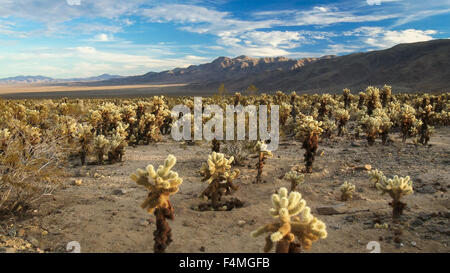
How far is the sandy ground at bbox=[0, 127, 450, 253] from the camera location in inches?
199

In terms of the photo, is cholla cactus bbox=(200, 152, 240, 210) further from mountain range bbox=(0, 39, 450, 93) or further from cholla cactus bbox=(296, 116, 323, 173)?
mountain range bbox=(0, 39, 450, 93)

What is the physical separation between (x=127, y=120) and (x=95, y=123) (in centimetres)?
160

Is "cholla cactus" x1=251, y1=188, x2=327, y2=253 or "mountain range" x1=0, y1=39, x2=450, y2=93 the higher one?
"mountain range" x1=0, y1=39, x2=450, y2=93

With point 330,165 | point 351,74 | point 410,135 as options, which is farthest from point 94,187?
point 351,74

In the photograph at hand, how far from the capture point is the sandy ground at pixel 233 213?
16.6 feet

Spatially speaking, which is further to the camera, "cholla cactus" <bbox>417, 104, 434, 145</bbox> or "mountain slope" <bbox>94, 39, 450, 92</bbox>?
"mountain slope" <bbox>94, 39, 450, 92</bbox>

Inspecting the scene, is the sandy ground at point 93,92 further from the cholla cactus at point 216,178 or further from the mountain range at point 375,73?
the cholla cactus at point 216,178

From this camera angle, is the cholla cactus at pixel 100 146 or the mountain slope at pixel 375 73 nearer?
the cholla cactus at pixel 100 146

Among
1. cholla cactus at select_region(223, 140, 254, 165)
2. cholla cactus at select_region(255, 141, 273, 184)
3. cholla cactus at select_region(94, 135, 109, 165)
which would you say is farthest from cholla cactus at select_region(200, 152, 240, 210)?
cholla cactus at select_region(94, 135, 109, 165)

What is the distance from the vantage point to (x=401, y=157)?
1023 centimetres

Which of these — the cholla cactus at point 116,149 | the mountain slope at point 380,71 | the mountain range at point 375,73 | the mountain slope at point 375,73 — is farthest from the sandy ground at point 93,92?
the cholla cactus at point 116,149

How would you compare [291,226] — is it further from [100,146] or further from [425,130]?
[425,130]

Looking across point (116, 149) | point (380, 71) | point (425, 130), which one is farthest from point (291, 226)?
point (380, 71)

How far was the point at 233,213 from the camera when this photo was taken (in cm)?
638
